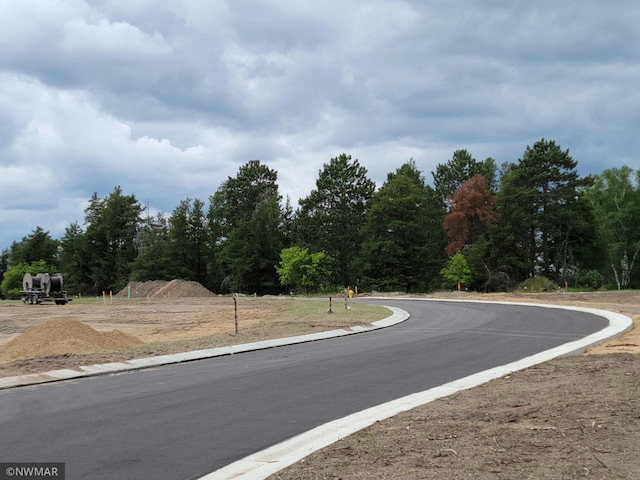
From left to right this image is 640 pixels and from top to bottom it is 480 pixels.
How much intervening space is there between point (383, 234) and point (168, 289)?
→ 28.4 meters

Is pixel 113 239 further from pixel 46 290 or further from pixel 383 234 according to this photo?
pixel 383 234

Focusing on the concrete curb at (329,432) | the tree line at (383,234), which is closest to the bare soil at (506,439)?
the concrete curb at (329,432)

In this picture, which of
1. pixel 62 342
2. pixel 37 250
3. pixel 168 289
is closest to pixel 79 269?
pixel 37 250

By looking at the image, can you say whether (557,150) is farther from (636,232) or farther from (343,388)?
(343,388)

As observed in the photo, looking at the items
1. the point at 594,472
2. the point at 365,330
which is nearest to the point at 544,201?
the point at 365,330

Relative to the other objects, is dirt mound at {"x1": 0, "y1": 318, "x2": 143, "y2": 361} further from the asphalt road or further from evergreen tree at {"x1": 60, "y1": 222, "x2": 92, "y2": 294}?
evergreen tree at {"x1": 60, "y1": 222, "x2": 92, "y2": 294}

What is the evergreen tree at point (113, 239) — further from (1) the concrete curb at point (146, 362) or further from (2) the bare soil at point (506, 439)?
(2) the bare soil at point (506, 439)

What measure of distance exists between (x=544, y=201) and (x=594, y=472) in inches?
2562

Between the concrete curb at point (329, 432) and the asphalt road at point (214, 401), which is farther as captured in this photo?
the asphalt road at point (214, 401)

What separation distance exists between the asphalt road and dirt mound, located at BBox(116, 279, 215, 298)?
59.3 meters

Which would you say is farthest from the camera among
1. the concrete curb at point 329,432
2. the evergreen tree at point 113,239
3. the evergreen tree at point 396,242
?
the evergreen tree at point 113,239

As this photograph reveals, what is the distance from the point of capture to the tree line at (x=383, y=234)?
216 feet

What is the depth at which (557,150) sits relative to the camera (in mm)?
64750

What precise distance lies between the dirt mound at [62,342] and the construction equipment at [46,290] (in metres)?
40.0
